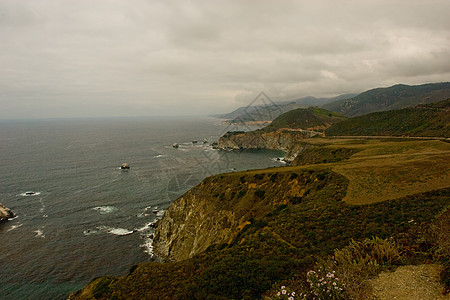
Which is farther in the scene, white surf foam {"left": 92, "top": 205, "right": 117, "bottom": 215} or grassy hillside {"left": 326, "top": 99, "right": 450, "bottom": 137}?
grassy hillside {"left": 326, "top": 99, "right": 450, "bottom": 137}

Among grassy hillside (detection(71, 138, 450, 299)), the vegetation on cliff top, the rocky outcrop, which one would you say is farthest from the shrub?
the rocky outcrop

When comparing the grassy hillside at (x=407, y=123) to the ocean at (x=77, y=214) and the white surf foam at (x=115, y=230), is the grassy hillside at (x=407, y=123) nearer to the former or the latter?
the ocean at (x=77, y=214)

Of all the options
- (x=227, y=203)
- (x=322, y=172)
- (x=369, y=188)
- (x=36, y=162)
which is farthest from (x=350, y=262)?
(x=36, y=162)

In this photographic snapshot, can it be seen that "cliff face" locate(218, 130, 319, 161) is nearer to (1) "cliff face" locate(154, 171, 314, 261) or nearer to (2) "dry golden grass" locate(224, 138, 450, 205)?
(1) "cliff face" locate(154, 171, 314, 261)

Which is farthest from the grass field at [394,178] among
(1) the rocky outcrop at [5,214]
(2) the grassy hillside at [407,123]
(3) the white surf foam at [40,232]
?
(1) the rocky outcrop at [5,214]

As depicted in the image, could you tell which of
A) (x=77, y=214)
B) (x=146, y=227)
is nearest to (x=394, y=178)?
(x=146, y=227)

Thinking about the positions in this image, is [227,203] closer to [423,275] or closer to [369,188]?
[369,188]
